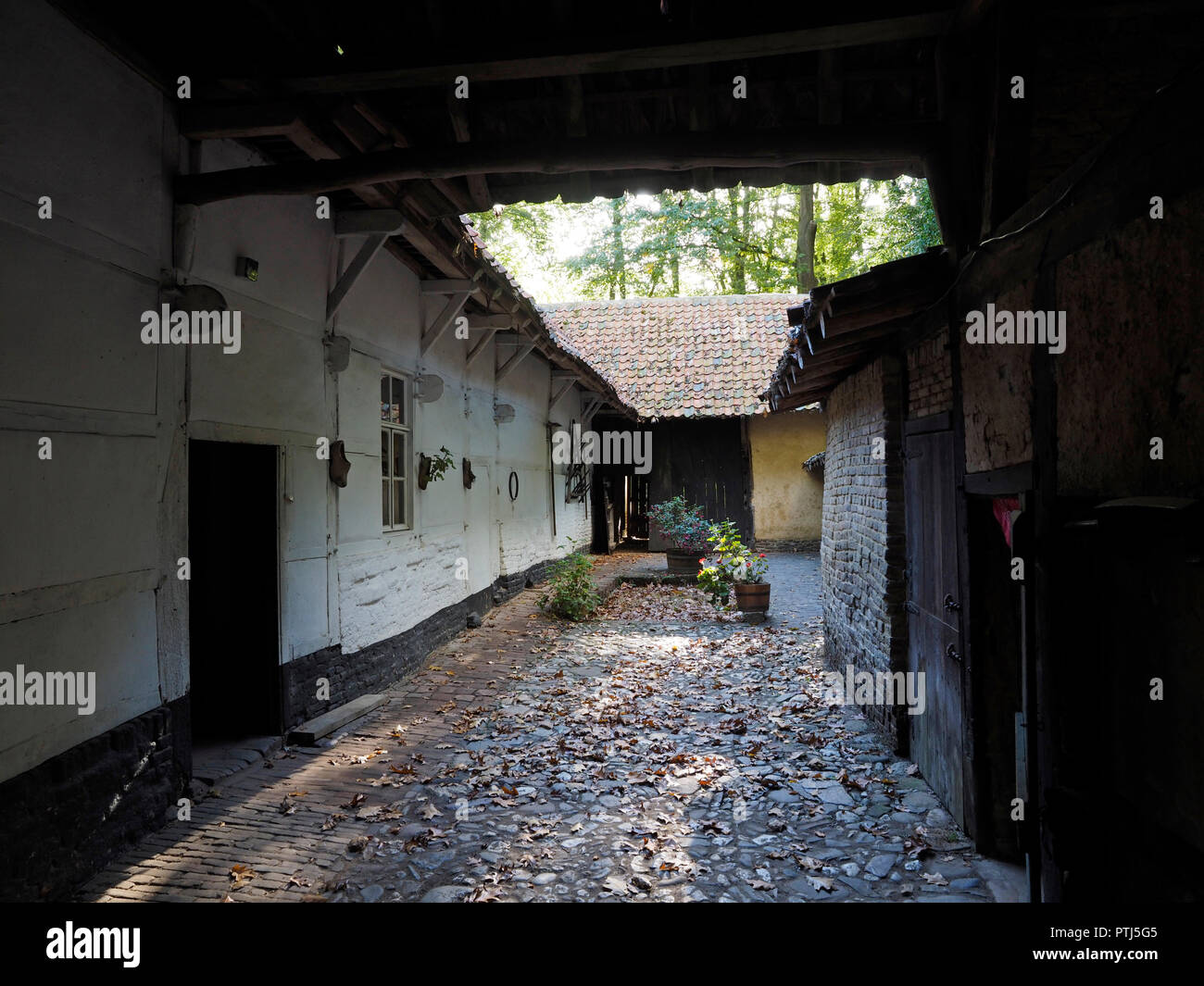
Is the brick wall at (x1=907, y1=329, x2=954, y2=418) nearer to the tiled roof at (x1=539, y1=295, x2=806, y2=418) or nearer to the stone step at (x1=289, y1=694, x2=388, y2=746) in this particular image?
the stone step at (x1=289, y1=694, x2=388, y2=746)

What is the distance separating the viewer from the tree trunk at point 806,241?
2291cm

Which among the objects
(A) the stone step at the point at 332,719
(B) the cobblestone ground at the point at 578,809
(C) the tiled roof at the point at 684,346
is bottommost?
(B) the cobblestone ground at the point at 578,809

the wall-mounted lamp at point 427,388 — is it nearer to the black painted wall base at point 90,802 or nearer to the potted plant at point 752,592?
the black painted wall base at point 90,802

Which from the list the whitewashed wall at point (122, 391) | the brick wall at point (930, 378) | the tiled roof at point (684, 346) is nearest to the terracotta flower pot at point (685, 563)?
the tiled roof at point (684, 346)

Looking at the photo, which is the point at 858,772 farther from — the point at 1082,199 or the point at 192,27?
the point at 192,27

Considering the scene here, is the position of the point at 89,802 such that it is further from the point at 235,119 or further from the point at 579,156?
the point at 579,156

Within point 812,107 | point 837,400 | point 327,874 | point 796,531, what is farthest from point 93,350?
point 796,531

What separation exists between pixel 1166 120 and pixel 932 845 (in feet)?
11.8

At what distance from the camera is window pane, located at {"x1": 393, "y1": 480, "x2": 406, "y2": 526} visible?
768cm

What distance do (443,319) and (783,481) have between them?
37.4 ft

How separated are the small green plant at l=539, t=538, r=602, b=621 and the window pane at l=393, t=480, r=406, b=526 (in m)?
3.37

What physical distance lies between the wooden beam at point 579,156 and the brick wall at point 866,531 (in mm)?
1821

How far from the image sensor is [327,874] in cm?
378

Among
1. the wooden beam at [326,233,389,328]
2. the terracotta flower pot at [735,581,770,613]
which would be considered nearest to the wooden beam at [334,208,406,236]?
the wooden beam at [326,233,389,328]
